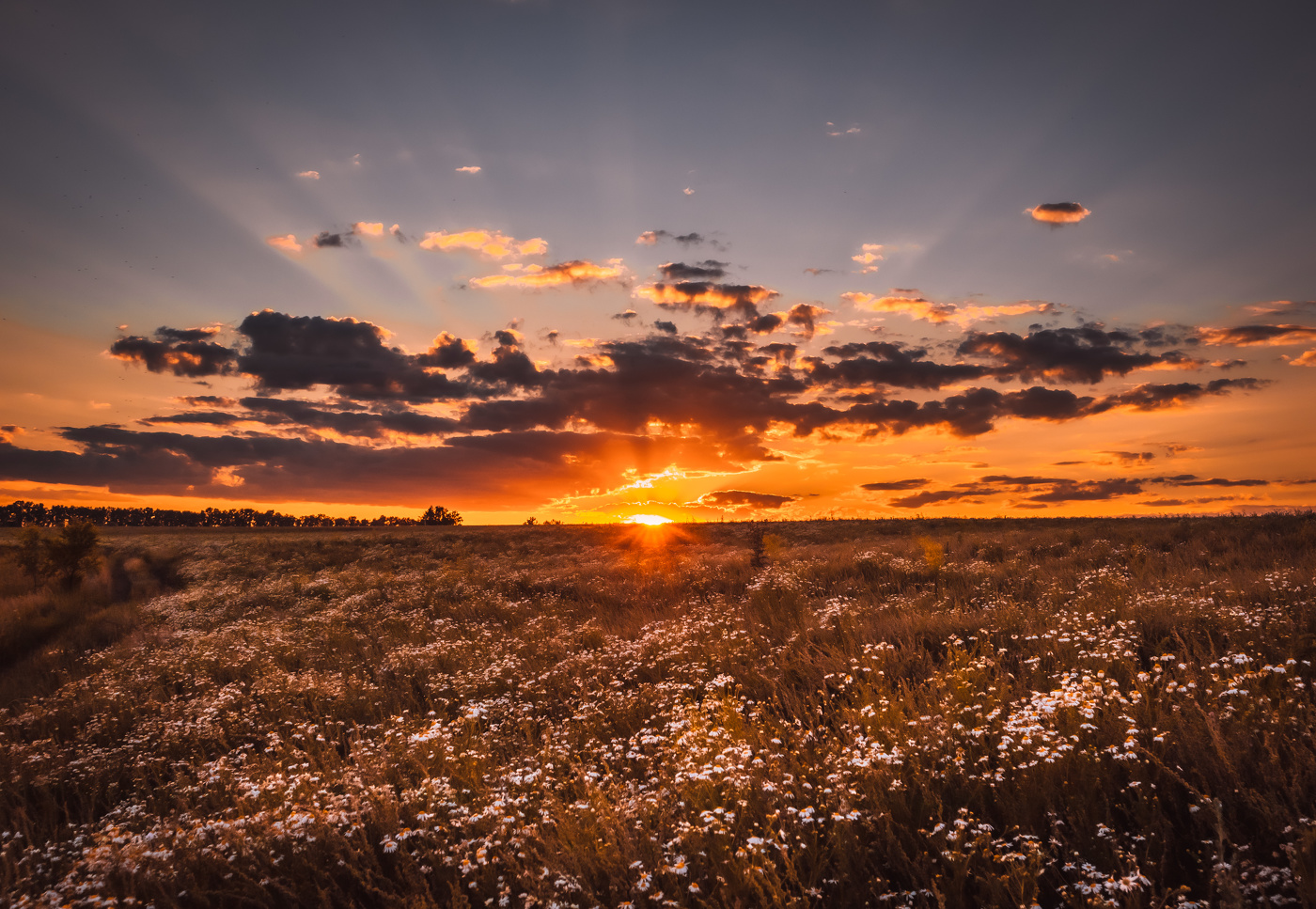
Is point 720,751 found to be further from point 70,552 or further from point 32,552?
point 32,552

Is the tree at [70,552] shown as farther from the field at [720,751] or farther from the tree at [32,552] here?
the field at [720,751]

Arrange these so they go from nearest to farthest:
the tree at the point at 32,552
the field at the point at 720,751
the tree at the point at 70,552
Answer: the field at the point at 720,751 < the tree at the point at 70,552 < the tree at the point at 32,552

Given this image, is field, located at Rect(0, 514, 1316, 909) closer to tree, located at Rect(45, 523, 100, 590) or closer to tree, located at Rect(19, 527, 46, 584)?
tree, located at Rect(45, 523, 100, 590)

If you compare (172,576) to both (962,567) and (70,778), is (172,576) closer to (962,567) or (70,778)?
(70,778)

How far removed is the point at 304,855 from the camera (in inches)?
167

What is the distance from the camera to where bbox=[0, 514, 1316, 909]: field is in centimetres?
349

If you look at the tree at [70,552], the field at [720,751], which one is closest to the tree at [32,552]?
the tree at [70,552]

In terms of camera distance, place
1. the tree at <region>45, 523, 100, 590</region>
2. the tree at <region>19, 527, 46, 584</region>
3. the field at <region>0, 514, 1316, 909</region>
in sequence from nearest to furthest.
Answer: the field at <region>0, 514, 1316, 909</region>
the tree at <region>45, 523, 100, 590</region>
the tree at <region>19, 527, 46, 584</region>

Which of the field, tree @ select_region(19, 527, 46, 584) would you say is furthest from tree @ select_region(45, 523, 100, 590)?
the field

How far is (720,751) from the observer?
4.81 metres

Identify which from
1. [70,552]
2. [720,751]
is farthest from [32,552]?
[720,751]

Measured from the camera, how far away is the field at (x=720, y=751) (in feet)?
11.4

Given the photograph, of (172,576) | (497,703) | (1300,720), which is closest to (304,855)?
(497,703)

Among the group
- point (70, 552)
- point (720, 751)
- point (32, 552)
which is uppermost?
point (720, 751)
